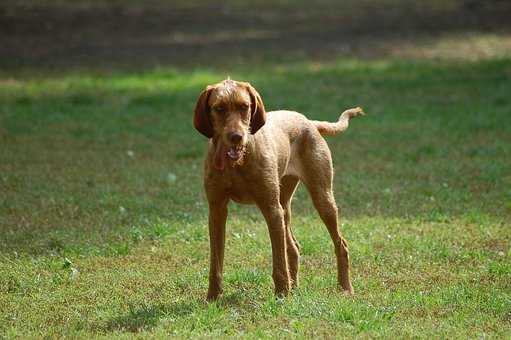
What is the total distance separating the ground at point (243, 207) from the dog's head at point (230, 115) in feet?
3.58

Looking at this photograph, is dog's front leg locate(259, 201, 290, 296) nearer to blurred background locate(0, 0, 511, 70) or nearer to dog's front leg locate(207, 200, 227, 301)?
dog's front leg locate(207, 200, 227, 301)

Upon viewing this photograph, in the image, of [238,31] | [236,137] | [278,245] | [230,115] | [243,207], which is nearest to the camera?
[236,137]

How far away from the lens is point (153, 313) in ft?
20.6

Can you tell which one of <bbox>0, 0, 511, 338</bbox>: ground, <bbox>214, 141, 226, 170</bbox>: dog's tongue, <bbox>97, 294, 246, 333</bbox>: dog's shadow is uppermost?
<bbox>214, 141, 226, 170</bbox>: dog's tongue

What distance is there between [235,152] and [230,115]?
0.23m

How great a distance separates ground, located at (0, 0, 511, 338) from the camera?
6.29 meters

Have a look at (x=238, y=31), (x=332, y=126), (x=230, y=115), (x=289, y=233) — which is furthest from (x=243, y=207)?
(x=238, y=31)

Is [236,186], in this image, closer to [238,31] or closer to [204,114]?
[204,114]

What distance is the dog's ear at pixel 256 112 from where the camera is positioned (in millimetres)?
6184

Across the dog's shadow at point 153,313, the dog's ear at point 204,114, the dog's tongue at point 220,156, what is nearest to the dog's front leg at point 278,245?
A: the dog's shadow at point 153,313

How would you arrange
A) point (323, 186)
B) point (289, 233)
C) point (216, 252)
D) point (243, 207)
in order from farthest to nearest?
point (243, 207) → point (289, 233) → point (323, 186) → point (216, 252)

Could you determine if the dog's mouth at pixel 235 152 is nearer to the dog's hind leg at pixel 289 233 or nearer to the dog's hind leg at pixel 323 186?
the dog's hind leg at pixel 323 186

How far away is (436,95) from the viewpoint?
15594 millimetres

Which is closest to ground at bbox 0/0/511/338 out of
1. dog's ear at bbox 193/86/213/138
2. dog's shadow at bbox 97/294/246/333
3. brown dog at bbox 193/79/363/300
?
dog's shadow at bbox 97/294/246/333
